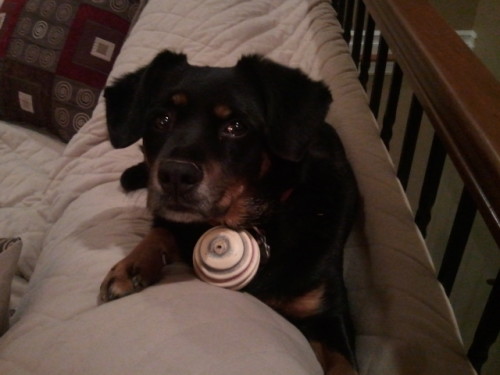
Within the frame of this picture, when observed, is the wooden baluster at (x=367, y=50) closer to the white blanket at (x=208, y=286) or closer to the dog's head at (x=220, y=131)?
the white blanket at (x=208, y=286)

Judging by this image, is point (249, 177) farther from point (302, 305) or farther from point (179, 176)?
point (302, 305)

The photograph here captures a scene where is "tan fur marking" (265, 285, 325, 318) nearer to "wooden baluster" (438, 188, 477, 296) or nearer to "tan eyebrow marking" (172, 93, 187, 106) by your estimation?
"wooden baluster" (438, 188, 477, 296)

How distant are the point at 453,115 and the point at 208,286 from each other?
0.46 meters

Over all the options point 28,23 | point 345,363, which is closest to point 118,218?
point 345,363

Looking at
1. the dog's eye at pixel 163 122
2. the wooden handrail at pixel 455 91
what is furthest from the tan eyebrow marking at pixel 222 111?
the wooden handrail at pixel 455 91

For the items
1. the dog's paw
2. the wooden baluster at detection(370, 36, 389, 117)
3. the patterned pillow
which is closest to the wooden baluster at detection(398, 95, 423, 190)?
the wooden baluster at detection(370, 36, 389, 117)

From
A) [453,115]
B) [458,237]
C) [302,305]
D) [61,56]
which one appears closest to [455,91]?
[453,115]

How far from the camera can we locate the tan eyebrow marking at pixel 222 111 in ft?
2.90

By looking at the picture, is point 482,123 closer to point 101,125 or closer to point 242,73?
point 242,73

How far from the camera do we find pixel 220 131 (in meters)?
0.89

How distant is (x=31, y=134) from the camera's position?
167 cm

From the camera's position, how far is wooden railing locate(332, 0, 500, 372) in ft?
1.63

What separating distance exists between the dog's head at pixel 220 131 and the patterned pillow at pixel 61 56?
0.72 metres

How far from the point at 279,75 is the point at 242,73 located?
0.08 meters
